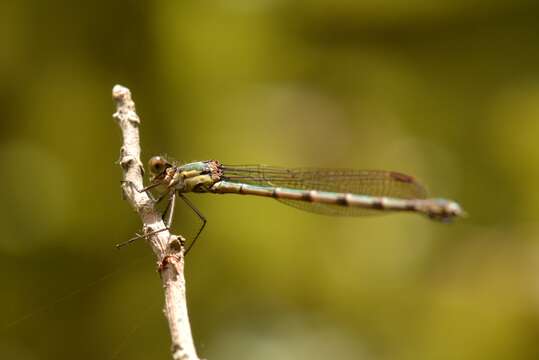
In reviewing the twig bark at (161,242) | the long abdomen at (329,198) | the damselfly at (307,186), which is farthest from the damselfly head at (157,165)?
the twig bark at (161,242)

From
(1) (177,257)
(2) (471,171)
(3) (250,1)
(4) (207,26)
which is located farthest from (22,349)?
(2) (471,171)

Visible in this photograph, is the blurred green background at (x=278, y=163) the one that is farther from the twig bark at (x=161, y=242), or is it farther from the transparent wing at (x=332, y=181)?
the twig bark at (x=161, y=242)

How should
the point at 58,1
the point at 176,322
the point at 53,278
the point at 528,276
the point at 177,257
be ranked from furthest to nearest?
the point at 528,276 → the point at 58,1 → the point at 53,278 → the point at 177,257 → the point at 176,322

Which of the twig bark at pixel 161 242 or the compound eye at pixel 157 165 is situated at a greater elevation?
the compound eye at pixel 157 165

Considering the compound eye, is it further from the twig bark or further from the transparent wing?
the twig bark

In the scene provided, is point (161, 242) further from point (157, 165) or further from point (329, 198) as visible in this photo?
point (329, 198)

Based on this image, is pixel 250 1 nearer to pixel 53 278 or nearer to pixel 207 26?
pixel 207 26

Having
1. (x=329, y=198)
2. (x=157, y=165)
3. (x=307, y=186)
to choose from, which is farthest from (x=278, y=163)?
(x=157, y=165)
